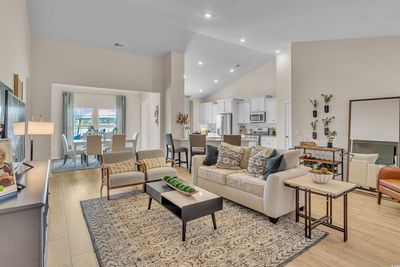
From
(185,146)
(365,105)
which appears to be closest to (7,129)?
(185,146)

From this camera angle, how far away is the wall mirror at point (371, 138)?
424cm

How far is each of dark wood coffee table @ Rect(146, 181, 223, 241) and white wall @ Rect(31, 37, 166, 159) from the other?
14.9ft

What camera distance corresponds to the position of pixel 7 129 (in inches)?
90.6

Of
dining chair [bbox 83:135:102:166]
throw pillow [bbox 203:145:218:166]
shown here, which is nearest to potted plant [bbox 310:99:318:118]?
throw pillow [bbox 203:145:218:166]

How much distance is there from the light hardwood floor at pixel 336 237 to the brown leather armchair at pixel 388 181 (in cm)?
27

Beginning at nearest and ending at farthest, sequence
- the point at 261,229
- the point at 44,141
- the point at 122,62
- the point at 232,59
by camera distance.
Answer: the point at 261,229 → the point at 44,141 → the point at 122,62 → the point at 232,59

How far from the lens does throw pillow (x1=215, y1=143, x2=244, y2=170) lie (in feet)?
13.1

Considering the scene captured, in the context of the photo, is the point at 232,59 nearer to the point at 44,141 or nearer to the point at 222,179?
the point at 222,179

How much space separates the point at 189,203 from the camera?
2.55 metres

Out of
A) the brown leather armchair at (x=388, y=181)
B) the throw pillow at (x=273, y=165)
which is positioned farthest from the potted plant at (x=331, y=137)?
the throw pillow at (x=273, y=165)

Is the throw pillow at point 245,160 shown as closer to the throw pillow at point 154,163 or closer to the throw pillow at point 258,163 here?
the throw pillow at point 258,163

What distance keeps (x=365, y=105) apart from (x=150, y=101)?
22.1 ft

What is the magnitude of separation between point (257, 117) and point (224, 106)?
1659 millimetres

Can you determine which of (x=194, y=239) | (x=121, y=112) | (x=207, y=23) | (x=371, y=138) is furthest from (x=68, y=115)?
(x=371, y=138)
